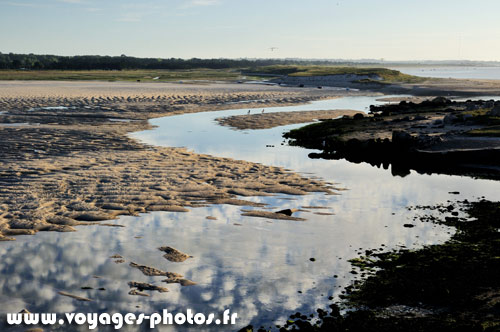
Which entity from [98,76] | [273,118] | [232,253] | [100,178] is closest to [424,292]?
[232,253]

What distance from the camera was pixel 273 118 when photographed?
4369 centimetres

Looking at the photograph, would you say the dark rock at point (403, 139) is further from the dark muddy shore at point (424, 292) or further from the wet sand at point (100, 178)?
the dark muddy shore at point (424, 292)

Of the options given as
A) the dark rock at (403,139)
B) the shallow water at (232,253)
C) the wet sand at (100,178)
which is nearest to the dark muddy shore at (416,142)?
the dark rock at (403,139)

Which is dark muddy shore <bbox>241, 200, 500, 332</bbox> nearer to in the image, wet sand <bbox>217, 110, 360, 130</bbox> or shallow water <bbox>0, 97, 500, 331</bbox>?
shallow water <bbox>0, 97, 500, 331</bbox>

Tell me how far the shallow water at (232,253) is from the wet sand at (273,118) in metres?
20.3

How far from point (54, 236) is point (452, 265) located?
9660 mm

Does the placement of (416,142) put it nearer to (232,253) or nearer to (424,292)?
(232,253)

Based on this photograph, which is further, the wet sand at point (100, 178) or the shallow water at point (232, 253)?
the wet sand at point (100, 178)

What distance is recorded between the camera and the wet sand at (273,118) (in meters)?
39.9

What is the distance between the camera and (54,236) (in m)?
13.8

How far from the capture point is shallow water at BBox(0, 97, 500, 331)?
10.2 metres

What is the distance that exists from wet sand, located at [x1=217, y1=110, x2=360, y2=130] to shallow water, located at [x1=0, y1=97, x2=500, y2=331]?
20268 mm

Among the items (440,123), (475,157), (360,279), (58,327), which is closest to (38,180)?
(58,327)

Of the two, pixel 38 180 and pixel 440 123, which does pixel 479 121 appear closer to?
pixel 440 123
